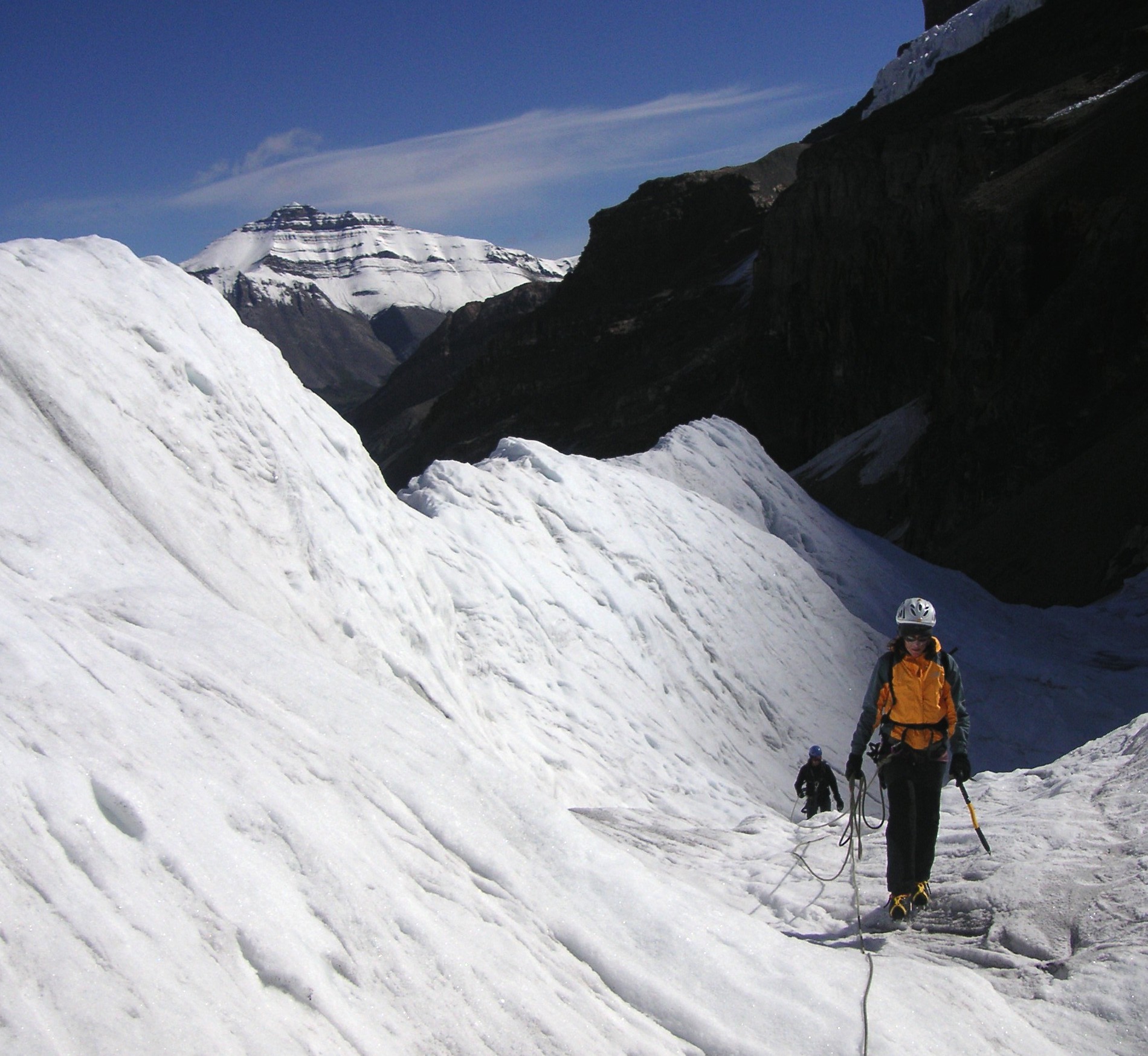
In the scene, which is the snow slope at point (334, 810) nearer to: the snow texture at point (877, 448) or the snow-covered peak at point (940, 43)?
the snow texture at point (877, 448)

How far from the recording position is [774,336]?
69.2 meters

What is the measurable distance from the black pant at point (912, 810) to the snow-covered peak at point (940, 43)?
86.3 meters

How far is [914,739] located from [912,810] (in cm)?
43

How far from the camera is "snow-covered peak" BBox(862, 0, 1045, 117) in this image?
81625 mm

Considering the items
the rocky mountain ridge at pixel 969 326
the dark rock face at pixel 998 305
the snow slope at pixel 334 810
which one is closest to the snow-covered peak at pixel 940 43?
the rocky mountain ridge at pixel 969 326

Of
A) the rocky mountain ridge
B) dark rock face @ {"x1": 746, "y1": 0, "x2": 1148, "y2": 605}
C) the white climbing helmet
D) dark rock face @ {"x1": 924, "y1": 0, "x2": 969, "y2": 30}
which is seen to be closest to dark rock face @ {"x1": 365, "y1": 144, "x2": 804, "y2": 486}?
the rocky mountain ridge

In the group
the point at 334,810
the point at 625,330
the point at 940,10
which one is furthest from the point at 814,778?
the point at 940,10

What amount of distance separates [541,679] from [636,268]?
106 metres

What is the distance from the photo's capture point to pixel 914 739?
554 cm

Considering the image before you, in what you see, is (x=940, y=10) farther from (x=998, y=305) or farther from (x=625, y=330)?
(x=998, y=305)

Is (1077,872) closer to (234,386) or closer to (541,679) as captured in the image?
(541,679)

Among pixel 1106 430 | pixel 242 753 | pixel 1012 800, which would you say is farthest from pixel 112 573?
pixel 1106 430

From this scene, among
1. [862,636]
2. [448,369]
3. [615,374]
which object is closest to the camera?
[862,636]

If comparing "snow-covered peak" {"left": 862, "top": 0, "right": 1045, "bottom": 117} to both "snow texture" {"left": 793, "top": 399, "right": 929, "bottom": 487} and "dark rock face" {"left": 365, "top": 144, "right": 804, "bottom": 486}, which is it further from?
"snow texture" {"left": 793, "top": 399, "right": 929, "bottom": 487}
